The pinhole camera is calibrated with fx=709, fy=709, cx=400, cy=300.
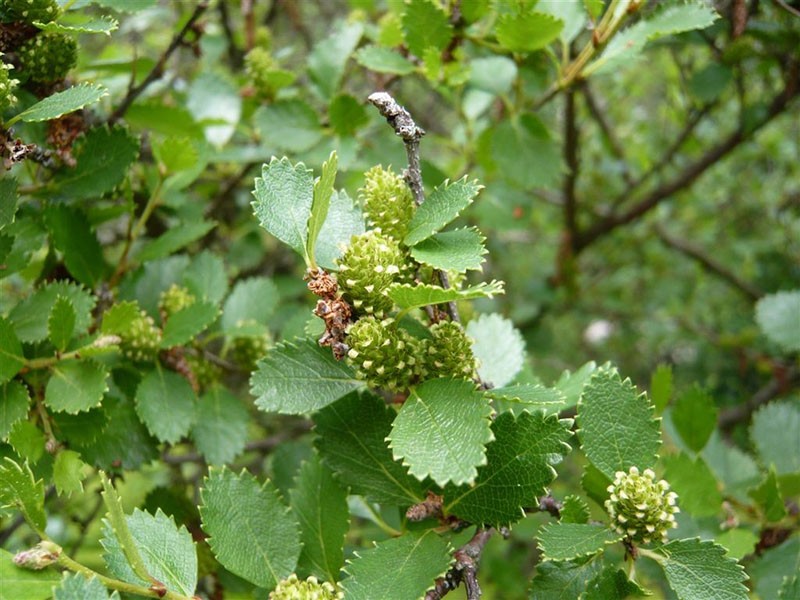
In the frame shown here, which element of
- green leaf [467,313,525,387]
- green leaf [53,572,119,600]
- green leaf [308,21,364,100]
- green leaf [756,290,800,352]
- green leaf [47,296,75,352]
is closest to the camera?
green leaf [53,572,119,600]

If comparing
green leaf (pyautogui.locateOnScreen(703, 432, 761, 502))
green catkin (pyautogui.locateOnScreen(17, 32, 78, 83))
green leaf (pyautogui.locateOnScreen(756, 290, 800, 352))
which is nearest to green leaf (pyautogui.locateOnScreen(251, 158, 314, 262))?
green catkin (pyautogui.locateOnScreen(17, 32, 78, 83))

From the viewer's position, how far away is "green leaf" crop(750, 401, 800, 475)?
1528mm

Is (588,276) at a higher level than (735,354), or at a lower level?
lower

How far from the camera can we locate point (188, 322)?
1.22m

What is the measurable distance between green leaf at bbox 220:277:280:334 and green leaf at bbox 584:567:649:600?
87cm

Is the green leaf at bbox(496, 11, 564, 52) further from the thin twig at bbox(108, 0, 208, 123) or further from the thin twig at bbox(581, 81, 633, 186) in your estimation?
the thin twig at bbox(581, 81, 633, 186)

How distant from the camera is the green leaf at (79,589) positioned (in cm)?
72

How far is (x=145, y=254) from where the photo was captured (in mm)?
1362

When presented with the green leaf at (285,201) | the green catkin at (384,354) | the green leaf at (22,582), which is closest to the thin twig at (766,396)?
the green catkin at (384,354)

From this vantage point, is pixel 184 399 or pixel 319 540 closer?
pixel 319 540

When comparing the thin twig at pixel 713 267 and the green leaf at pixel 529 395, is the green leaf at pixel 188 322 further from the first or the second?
the thin twig at pixel 713 267

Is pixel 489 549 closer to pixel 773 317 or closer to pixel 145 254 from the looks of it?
pixel 773 317

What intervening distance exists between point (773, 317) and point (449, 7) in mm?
1046

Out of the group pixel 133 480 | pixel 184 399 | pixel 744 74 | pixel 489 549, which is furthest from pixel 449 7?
pixel 489 549
